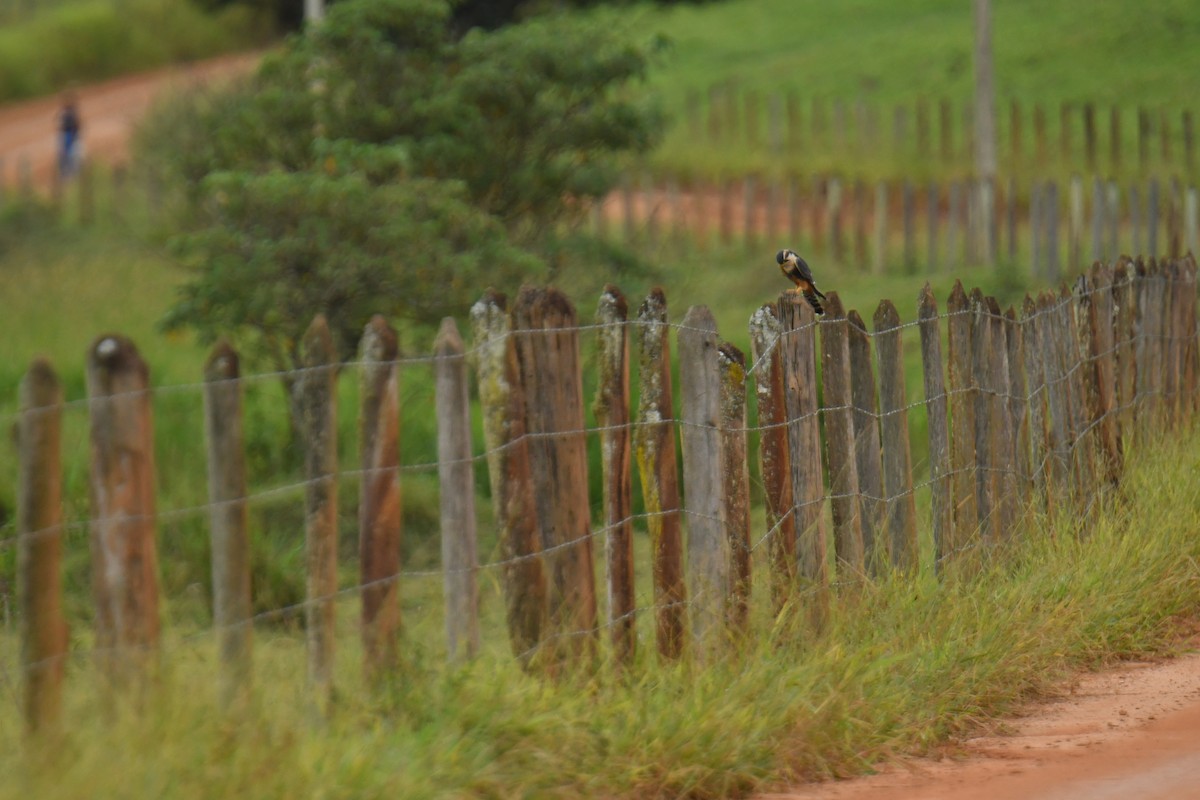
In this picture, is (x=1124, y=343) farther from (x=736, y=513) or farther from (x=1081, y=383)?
(x=736, y=513)

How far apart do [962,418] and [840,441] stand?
952mm

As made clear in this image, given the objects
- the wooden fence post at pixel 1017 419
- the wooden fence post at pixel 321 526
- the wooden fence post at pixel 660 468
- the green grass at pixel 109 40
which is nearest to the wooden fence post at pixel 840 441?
the wooden fence post at pixel 660 468

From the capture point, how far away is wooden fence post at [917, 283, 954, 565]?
20.7 feet

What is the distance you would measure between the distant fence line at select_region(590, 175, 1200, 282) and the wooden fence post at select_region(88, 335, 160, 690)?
988 centimetres

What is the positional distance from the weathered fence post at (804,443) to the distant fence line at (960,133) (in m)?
16.9

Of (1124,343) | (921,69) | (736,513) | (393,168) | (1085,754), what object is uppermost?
(921,69)

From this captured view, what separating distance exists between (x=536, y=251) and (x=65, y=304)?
7023 mm

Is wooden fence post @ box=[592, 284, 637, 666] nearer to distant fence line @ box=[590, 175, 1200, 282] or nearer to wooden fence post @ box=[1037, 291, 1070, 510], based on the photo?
wooden fence post @ box=[1037, 291, 1070, 510]

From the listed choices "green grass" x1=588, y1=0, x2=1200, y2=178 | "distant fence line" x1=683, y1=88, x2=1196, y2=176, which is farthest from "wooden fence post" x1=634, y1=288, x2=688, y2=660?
"distant fence line" x1=683, y1=88, x2=1196, y2=176

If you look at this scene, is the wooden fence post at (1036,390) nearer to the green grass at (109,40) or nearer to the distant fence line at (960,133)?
the distant fence line at (960,133)

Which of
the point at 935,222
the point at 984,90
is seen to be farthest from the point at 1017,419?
the point at 984,90

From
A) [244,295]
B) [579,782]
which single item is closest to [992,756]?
[579,782]

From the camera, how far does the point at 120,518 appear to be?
12.3 ft

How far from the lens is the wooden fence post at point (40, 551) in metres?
3.65
